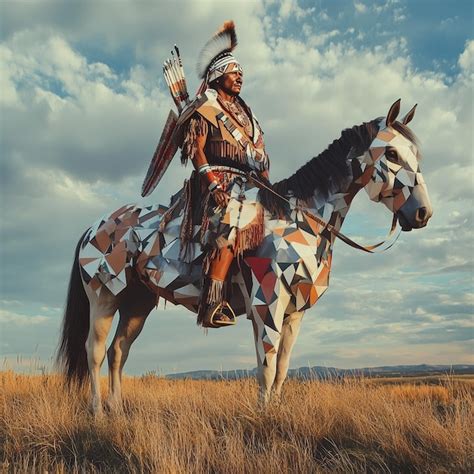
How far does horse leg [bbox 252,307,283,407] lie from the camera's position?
555 cm

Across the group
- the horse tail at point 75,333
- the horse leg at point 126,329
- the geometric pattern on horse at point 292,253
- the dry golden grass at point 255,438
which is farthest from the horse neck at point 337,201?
the horse tail at point 75,333

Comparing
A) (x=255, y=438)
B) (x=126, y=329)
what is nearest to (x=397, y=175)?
(x=255, y=438)

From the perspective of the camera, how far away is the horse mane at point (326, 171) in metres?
5.84

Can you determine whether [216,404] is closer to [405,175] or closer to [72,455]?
[72,455]

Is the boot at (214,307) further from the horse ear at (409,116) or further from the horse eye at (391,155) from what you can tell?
the horse ear at (409,116)

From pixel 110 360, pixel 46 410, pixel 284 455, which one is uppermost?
pixel 110 360

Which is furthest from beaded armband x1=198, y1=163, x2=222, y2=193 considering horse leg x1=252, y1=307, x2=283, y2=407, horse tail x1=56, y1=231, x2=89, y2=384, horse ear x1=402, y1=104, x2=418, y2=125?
horse tail x1=56, y1=231, x2=89, y2=384

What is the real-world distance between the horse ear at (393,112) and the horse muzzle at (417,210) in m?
0.70

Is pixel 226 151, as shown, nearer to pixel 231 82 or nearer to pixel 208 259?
pixel 231 82

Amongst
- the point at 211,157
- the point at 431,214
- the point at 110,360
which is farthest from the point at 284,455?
the point at 110,360

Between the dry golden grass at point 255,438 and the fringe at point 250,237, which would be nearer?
the dry golden grass at point 255,438

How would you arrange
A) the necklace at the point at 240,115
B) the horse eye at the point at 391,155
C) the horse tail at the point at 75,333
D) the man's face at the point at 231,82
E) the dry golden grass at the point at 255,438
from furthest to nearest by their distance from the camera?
the horse tail at the point at 75,333
the man's face at the point at 231,82
the necklace at the point at 240,115
the horse eye at the point at 391,155
the dry golden grass at the point at 255,438

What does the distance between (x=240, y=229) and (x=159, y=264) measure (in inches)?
49.4

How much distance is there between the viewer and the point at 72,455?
544 cm
